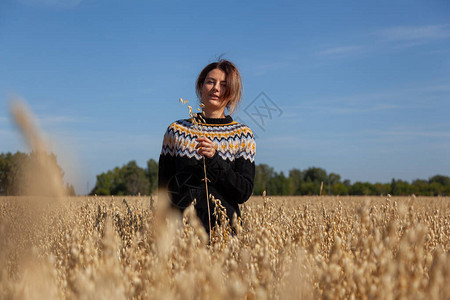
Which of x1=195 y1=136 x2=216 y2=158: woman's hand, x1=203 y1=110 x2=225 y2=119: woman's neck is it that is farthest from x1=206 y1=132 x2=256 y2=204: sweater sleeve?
x1=203 y1=110 x2=225 y2=119: woman's neck

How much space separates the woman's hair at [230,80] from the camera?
11.2 ft

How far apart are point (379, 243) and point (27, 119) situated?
1.92 metres

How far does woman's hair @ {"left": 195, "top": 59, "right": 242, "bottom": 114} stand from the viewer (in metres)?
3.43

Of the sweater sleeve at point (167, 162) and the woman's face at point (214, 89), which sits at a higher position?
the woman's face at point (214, 89)

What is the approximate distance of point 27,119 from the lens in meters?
2.22

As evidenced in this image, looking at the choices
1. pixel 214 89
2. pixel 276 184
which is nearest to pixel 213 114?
pixel 214 89

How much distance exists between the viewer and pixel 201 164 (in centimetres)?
315

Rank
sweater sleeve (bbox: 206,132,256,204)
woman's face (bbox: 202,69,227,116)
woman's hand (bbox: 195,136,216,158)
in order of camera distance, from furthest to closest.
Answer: woman's face (bbox: 202,69,227,116) → sweater sleeve (bbox: 206,132,256,204) → woman's hand (bbox: 195,136,216,158)

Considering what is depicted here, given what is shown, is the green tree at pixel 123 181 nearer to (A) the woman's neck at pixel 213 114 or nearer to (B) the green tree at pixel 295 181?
(B) the green tree at pixel 295 181

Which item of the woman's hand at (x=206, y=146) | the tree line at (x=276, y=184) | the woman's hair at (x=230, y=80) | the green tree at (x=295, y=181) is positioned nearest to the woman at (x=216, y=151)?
Answer: the woman's hair at (x=230, y=80)

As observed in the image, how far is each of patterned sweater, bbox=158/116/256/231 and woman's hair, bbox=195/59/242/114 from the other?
161mm

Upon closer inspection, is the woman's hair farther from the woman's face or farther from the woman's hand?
the woman's hand

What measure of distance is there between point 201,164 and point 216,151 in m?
0.16

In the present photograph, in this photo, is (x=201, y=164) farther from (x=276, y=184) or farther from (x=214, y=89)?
(x=276, y=184)
